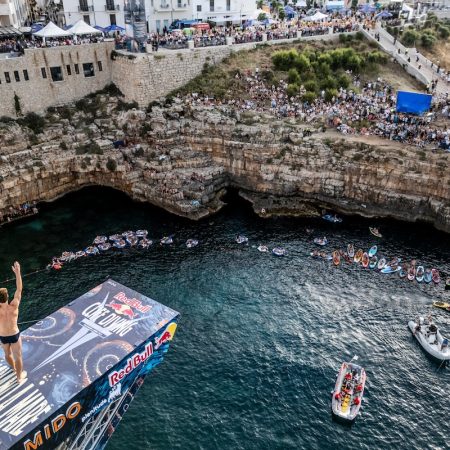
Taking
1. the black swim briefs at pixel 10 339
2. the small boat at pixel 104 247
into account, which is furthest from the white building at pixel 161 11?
the black swim briefs at pixel 10 339

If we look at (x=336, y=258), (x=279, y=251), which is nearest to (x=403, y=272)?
(x=336, y=258)

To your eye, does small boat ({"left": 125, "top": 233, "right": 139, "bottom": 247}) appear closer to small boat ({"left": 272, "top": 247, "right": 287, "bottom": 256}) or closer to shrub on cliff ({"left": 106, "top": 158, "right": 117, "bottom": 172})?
shrub on cliff ({"left": 106, "top": 158, "right": 117, "bottom": 172})

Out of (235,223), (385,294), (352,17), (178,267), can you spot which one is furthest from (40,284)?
(352,17)

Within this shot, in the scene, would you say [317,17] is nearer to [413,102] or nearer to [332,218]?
[413,102]

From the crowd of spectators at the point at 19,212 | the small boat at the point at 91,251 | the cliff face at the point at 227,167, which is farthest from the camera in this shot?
the cliff face at the point at 227,167

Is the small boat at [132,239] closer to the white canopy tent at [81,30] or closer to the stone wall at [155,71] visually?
the stone wall at [155,71]

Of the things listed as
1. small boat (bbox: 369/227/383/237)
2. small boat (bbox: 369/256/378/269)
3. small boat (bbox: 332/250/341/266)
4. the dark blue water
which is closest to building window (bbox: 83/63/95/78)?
the dark blue water

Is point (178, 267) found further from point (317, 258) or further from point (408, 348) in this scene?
point (408, 348)
